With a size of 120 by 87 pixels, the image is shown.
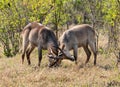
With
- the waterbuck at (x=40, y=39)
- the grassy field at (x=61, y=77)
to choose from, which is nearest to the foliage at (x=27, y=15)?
the waterbuck at (x=40, y=39)

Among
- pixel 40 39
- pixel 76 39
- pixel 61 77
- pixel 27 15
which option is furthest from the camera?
pixel 27 15

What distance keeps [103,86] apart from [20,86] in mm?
2067

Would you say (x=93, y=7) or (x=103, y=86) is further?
(x=93, y=7)

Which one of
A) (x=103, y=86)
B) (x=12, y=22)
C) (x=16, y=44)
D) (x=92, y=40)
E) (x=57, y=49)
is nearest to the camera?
(x=103, y=86)

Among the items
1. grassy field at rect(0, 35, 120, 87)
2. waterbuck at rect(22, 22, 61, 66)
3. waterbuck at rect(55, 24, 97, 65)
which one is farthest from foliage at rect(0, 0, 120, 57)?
grassy field at rect(0, 35, 120, 87)

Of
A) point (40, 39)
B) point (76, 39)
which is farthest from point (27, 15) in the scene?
point (76, 39)

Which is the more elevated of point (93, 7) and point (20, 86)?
point (93, 7)

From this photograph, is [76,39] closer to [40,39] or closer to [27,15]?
[40,39]

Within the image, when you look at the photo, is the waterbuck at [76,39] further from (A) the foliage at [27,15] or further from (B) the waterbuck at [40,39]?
(A) the foliage at [27,15]

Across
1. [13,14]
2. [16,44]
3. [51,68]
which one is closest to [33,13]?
[13,14]

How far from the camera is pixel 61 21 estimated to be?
15648 millimetres

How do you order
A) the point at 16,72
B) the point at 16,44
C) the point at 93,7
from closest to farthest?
1. the point at 16,72
2. the point at 93,7
3. the point at 16,44

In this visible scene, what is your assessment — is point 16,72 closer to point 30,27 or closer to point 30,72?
point 30,72

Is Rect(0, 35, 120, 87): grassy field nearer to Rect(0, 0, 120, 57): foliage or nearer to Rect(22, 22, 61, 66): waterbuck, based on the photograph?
Rect(22, 22, 61, 66): waterbuck
